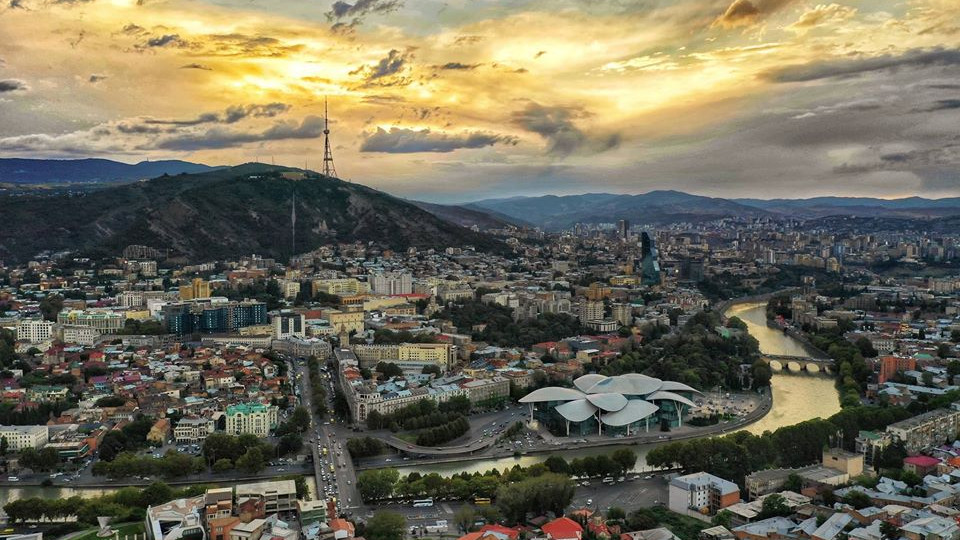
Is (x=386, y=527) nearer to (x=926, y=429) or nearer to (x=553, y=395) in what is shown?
(x=553, y=395)

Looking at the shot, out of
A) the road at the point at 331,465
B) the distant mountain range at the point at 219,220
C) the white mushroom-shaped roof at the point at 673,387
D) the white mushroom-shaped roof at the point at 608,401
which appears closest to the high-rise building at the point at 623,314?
the white mushroom-shaped roof at the point at 673,387

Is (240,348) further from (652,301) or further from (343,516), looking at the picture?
(652,301)

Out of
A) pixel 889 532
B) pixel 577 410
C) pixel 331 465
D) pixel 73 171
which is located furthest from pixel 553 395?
pixel 73 171

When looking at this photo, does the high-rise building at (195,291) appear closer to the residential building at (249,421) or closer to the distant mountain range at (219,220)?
the distant mountain range at (219,220)

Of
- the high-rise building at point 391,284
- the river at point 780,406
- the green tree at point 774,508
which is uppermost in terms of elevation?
the high-rise building at point 391,284

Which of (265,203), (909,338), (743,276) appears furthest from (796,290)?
(265,203)

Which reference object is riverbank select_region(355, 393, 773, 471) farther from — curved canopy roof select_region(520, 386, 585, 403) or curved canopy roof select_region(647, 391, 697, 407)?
curved canopy roof select_region(520, 386, 585, 403)
